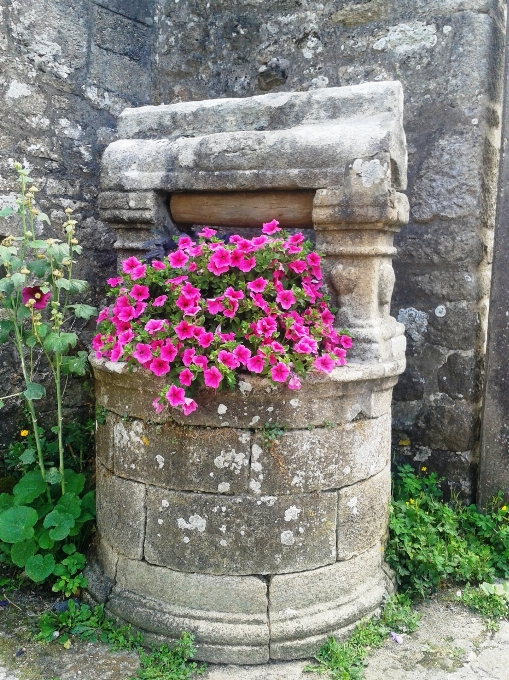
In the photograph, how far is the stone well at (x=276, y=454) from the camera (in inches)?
91.6

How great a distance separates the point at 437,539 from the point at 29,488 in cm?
185

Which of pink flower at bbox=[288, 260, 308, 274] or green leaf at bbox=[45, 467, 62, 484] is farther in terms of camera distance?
green leaf at bbox=[45, 467, 62, 484]

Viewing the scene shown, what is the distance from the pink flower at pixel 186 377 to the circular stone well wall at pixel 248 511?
0.14 metres

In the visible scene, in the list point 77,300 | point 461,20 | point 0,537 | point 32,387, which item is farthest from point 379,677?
point 461,20

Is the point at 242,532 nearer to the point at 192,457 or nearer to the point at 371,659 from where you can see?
the point at 192,457

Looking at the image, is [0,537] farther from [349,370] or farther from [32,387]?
[349,370]

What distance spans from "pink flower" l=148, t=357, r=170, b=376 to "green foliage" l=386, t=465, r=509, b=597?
1300 millimetres

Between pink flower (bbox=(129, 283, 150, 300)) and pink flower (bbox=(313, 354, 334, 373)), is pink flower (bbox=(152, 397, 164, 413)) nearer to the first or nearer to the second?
pink flower (bbox=(129, 283, 150, 300))

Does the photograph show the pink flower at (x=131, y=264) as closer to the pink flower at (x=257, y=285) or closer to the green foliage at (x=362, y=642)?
the pink flower at (x=257, y=285)

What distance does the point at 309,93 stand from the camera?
266 cm

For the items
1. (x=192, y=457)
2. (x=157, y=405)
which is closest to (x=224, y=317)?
(x=157, y=405)

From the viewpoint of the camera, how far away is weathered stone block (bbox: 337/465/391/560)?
245 centimetres

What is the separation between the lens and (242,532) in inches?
91.9

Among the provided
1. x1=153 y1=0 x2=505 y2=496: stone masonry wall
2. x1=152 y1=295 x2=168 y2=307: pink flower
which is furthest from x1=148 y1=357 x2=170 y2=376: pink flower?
x1=153 y1=0 x2=505 y2=496: stone masonry wall
